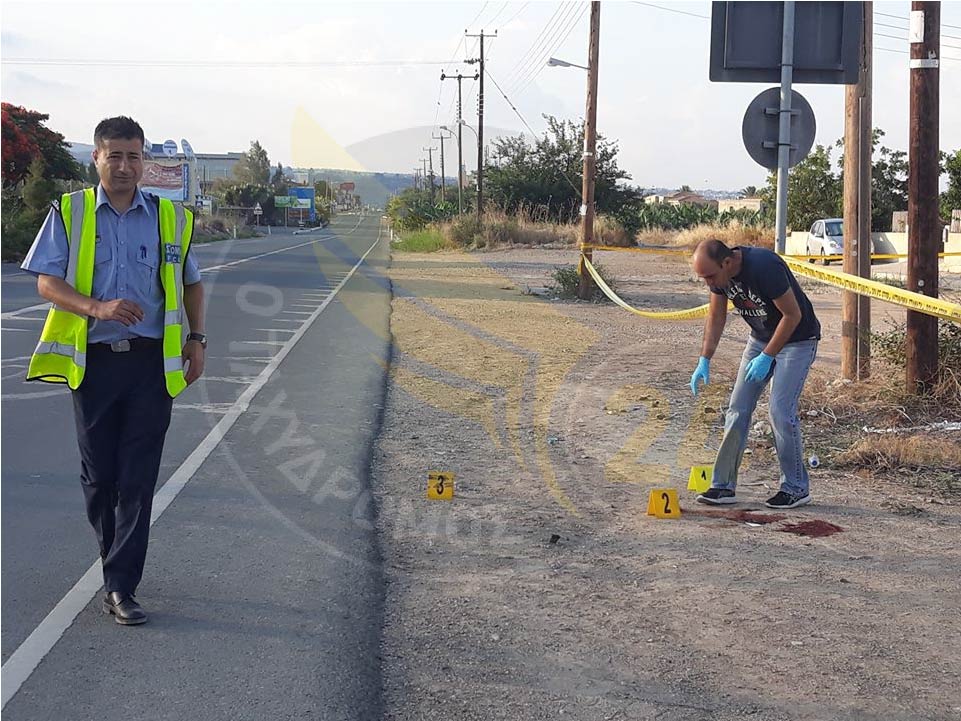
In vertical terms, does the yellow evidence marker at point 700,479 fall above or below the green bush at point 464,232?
below

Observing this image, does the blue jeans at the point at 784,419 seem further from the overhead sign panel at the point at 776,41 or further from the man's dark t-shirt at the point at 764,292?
the overhead sign panel at the point at 776,41

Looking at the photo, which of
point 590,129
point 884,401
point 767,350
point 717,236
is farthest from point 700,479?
point 717,236

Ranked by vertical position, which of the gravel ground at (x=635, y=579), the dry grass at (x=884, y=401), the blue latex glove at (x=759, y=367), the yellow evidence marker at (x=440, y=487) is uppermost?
the blue latex glove at (x=759, y=367)

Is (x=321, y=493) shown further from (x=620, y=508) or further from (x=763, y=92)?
(x=763, y=92)

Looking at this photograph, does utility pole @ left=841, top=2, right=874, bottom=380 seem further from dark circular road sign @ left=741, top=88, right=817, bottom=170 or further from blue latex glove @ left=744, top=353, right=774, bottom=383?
blue latex glove @ left=744, top=353, right=774, bottom=383

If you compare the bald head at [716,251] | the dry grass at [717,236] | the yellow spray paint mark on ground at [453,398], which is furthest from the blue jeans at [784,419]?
the dry grass at [717,236]

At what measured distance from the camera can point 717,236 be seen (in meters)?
41.2

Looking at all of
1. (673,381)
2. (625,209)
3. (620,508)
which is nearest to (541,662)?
(620,508)

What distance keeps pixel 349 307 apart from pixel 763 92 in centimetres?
1304

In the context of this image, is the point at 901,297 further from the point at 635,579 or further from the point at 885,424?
the point at 635,579

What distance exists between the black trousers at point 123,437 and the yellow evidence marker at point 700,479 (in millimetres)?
3611

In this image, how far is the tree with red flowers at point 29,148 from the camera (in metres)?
38.0

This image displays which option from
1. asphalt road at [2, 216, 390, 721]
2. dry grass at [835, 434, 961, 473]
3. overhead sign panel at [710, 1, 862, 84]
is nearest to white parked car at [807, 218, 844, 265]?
asphalt road at [2, 216, 390, 721]

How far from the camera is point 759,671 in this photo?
441 cm
